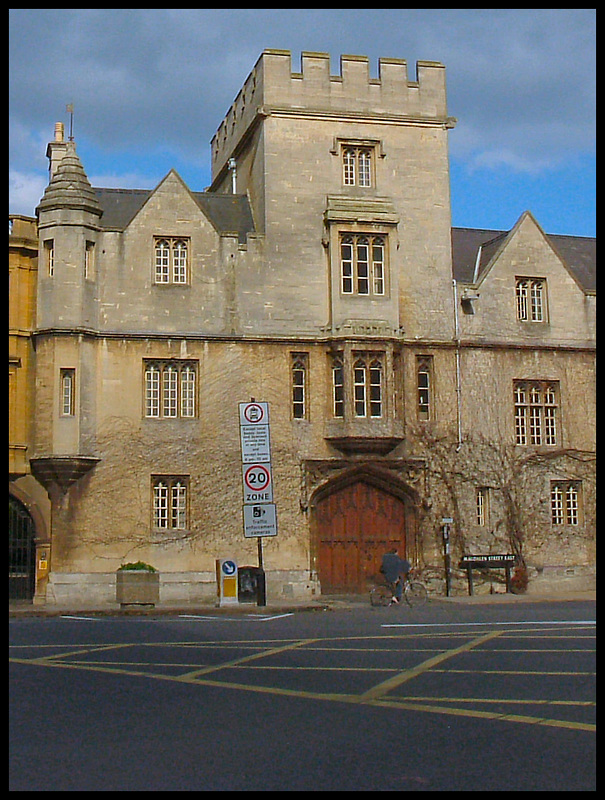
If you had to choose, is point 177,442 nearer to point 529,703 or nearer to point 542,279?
point 542,279

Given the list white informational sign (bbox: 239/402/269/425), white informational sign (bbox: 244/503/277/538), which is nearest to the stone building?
white informational sign (bbox: 239/402/269/425)

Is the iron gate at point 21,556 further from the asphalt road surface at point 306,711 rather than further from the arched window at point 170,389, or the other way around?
the asphalt road surface at point 306,711

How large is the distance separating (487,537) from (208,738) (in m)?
24.9

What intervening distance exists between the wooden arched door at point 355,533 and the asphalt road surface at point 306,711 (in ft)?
44.4

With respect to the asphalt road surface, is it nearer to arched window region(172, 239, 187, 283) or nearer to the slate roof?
arched window region(172, 239, 187, 283)

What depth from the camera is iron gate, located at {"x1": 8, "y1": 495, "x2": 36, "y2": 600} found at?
3114cm

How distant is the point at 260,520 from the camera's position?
2664 cm

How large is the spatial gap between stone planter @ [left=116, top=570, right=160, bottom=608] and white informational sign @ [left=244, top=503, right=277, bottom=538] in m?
2.80

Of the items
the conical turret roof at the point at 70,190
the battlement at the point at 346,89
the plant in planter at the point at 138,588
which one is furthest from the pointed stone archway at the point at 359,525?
the battlement at the point at 346,89

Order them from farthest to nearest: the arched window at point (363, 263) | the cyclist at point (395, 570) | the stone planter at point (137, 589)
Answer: the arched window at point (363, 263)
the stone planter at point (137, 589)
the cyclist at point (395, 570)

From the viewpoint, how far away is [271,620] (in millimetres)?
22109

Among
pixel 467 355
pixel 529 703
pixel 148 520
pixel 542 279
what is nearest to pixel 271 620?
pixel 148 520

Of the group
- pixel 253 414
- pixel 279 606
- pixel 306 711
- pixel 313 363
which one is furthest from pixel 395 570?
pixel 306 711

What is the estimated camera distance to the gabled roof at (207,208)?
113ft
